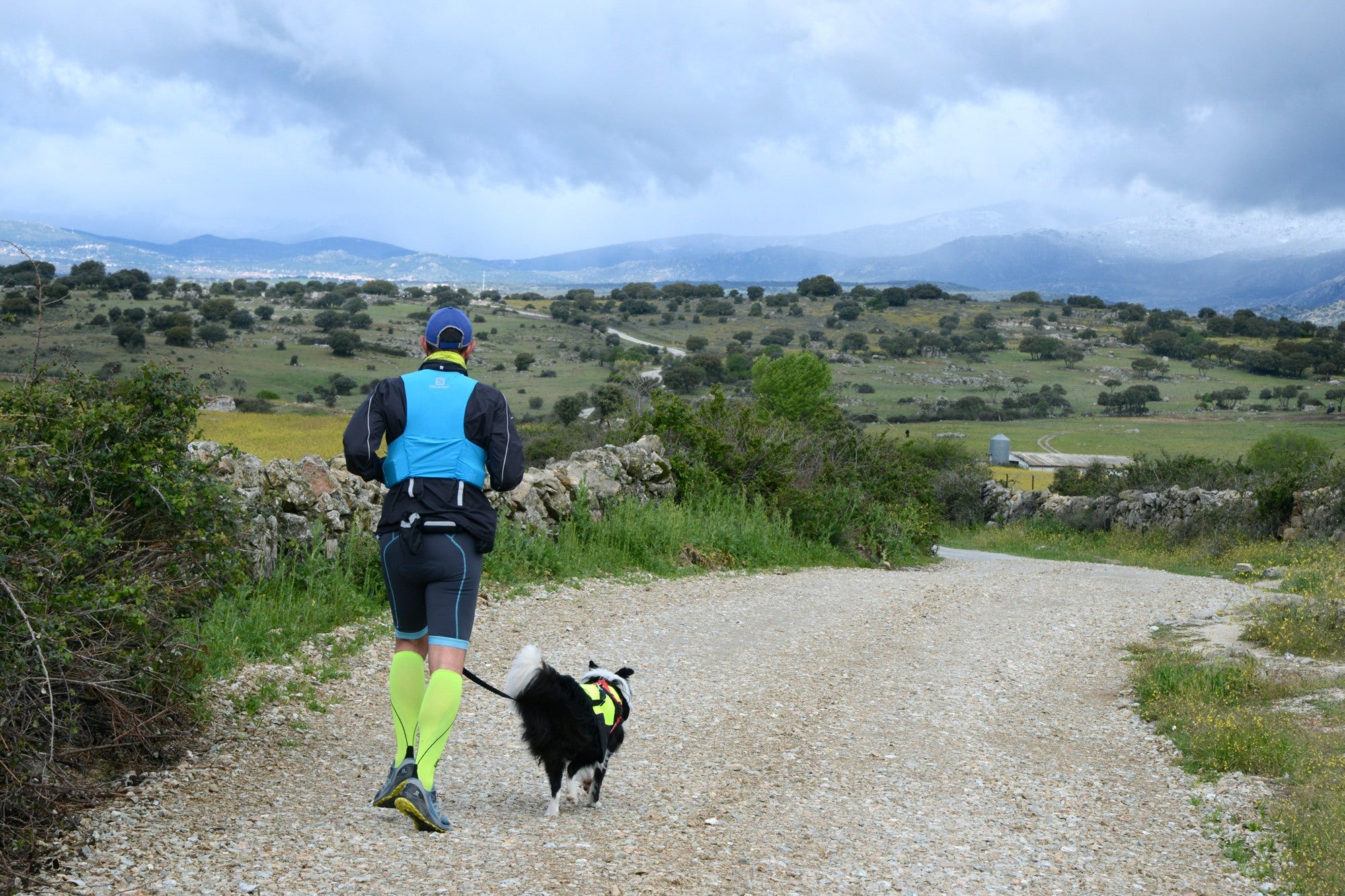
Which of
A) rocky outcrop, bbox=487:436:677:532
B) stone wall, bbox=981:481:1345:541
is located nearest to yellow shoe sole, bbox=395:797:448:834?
rocky outcrop, bbox=487:436:677:532

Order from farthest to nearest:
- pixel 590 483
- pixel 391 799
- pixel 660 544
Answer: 1. pixel 590 483
2. pixel 660 544
3. pixel 391 799

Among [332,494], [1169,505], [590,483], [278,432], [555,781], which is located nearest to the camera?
[555,781]

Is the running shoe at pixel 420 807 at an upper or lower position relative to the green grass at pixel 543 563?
upper

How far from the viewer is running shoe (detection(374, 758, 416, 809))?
4246 mm

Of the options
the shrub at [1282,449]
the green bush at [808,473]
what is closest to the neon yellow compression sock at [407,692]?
the green bush at [808,473]

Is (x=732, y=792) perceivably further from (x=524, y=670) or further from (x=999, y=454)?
(x=999, y=454)

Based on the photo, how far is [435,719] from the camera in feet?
14.0

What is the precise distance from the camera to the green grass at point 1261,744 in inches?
171

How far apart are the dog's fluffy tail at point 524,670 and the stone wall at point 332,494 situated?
7.38 ft

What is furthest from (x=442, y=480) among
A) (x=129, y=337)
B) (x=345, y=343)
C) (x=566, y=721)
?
(x=345, y=343)

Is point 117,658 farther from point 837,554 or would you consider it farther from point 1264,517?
point 1264,517

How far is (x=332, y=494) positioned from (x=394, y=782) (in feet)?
17.3

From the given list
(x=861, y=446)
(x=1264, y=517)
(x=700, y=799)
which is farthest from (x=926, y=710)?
(x=1264, y=517)

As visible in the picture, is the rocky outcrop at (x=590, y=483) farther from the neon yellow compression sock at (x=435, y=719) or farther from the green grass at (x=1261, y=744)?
the neon yellow compression sock at (x=435, y=719)
